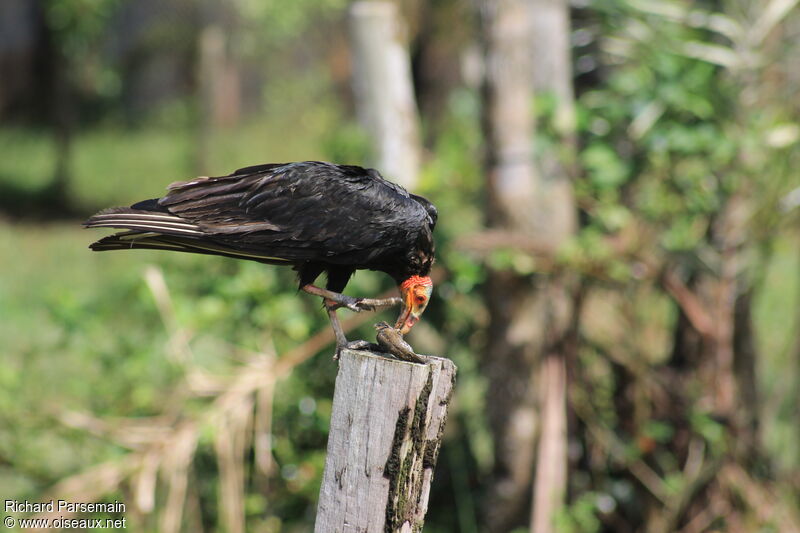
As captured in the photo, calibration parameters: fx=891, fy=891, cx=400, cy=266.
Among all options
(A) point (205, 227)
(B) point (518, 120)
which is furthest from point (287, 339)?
(A) point (205, 227)

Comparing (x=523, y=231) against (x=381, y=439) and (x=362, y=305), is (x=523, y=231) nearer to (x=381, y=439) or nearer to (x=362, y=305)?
(x=362, y=305)

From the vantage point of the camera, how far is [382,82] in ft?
23.5

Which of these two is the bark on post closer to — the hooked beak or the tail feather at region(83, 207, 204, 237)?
the hooked beak

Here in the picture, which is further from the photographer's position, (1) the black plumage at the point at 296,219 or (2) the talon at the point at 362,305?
(2) the talon at the point at 362,305

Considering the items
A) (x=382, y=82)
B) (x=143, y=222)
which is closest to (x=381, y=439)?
(x=143, y=222)

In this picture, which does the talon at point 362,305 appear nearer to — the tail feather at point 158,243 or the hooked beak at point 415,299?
the hooked beak at point 415,299

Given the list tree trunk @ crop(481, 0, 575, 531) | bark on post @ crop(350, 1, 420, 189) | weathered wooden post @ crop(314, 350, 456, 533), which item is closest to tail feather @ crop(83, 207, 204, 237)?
weathered wooden post @ crop(314, 350, 456, 533)

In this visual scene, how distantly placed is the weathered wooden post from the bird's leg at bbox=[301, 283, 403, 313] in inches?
21.6

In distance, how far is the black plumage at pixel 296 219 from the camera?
2.99 meters

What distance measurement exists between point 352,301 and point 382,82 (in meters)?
4.20

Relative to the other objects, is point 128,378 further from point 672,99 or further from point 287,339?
point 672,99

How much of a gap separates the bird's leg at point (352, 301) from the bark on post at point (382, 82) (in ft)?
12.0

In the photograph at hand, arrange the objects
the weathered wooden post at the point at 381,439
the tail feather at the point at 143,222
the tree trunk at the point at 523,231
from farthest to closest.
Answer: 1. the tree trunk at the point at 523,231
2. the tail feather at the point at 143,222
3. the weathered wooden post at the point at 381,439

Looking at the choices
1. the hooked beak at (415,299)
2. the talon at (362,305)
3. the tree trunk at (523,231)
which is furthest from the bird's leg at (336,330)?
the tree trunk at (523,231)
